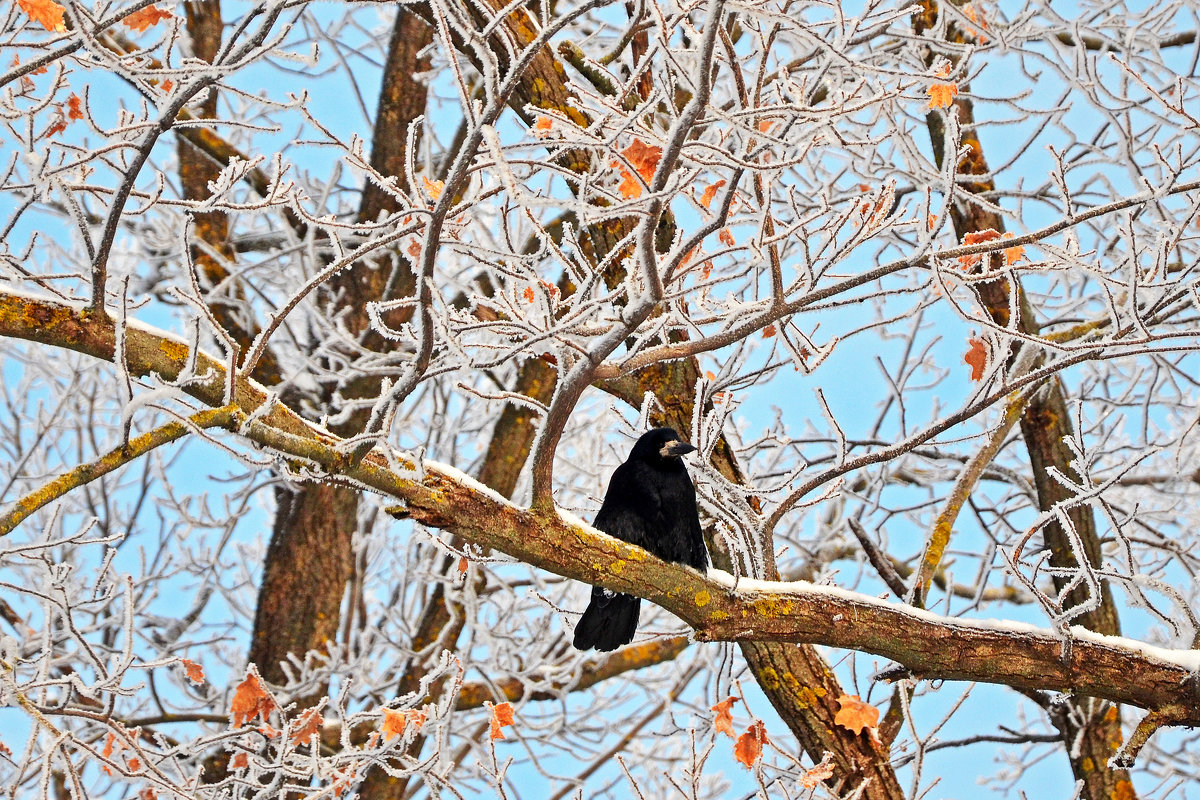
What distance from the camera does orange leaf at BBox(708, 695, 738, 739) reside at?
3.52 metres

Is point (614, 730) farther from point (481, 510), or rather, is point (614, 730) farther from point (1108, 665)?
point (481, 510)

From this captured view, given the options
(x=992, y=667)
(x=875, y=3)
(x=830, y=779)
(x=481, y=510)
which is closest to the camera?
(x=481, y=510)

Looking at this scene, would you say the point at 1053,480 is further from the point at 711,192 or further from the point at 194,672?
the point at 194,672

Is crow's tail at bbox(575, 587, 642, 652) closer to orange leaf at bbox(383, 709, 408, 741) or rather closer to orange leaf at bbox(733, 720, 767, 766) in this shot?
orange leaf at bbox(733, 720, 767, 766)

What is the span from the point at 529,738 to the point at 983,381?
14.2 ft

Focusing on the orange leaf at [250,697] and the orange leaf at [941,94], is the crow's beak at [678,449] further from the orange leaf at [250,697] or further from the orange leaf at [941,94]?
the orange leaf at [250,697]

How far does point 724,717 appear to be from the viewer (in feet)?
11.7

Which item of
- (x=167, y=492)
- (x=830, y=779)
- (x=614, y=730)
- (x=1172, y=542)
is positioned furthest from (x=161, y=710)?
(x=1172, y=542)

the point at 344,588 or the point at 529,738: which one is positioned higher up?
the point at 344,588

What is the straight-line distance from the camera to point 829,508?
750 cm

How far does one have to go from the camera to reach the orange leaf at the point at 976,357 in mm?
3570

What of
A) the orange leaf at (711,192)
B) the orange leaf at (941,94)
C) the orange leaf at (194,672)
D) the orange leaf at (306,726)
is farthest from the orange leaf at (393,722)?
the orange leaf at (941,94)

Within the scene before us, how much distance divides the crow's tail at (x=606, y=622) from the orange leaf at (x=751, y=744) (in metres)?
0.54

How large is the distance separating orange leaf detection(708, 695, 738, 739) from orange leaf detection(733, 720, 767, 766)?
5cm
